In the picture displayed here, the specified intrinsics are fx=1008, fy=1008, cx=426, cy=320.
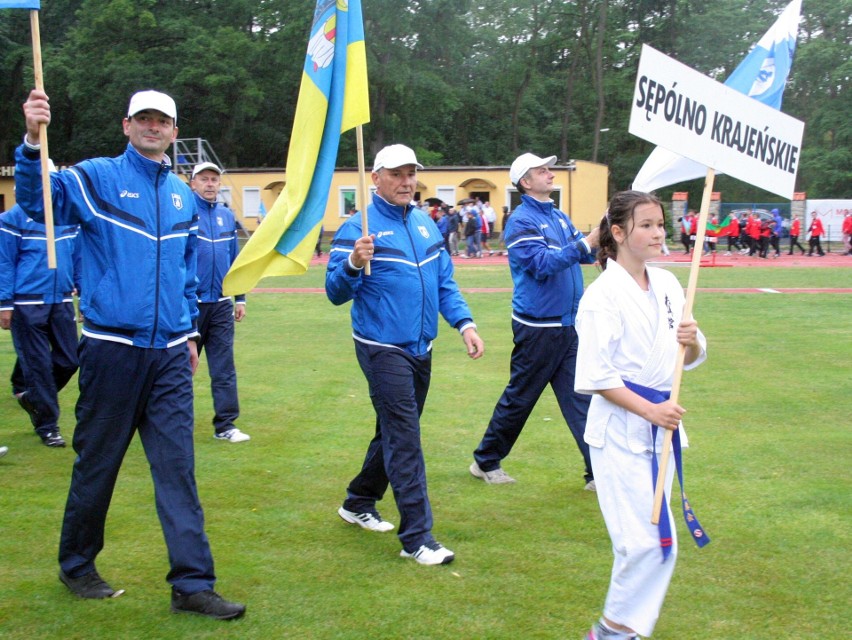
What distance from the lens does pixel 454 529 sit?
19.6 ft

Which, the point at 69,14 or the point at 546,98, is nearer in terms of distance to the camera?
the point at 69,14

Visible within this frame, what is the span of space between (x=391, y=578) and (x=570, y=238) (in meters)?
2.75

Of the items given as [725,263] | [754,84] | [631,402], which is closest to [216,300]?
[754,84]

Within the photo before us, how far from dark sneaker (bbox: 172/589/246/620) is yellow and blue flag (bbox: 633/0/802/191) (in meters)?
2.76

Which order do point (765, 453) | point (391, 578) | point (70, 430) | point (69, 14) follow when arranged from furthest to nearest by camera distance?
point (69, 14), point (70, 430), point (765, 453), point (391, 578)

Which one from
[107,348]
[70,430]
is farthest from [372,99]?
[107,348]

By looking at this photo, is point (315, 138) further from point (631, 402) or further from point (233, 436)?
point (233, 436)

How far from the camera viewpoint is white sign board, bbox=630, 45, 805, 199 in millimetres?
4168

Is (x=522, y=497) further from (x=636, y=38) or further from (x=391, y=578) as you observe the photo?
(x=636, y=38)

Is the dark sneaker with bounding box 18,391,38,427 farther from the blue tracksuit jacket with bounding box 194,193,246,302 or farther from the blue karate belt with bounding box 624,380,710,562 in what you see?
the blue karate belt with bounding box 624,380,710,562

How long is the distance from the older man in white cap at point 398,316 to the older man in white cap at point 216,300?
9.58ft

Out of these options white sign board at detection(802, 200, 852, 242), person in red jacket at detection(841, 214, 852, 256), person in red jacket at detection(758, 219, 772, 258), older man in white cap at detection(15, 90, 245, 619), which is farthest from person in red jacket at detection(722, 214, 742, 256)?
older man in white cap at detection(15, 90, 245, 619)

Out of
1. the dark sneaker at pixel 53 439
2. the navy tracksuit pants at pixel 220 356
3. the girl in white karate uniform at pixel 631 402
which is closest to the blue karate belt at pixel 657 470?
the girl in white karate uniform at pixel 631 402

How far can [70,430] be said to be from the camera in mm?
8602
